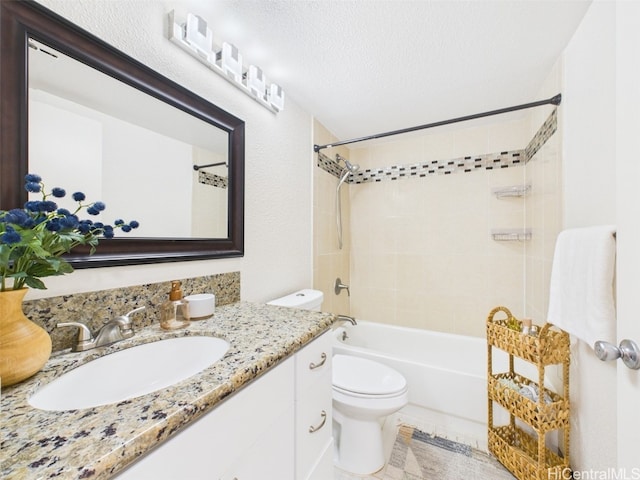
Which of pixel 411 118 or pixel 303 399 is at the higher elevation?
pixel 411 118

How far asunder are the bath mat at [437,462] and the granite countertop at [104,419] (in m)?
1.22

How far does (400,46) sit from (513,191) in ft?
4.70

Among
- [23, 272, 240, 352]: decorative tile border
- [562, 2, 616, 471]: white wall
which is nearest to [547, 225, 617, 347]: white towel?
[562, 2, 616, 471]: white wall

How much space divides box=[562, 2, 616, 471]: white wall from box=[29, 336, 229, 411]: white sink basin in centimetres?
147

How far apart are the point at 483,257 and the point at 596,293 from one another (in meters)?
1.32

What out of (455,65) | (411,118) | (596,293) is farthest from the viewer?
(411,118)

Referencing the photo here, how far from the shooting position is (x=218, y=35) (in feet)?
4.13

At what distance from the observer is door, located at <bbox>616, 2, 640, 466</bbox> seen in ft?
1.79

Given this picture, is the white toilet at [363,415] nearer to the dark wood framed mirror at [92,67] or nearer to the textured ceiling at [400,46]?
the dark wood framed mirror at [92,67]

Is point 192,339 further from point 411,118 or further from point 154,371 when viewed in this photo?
point 411,118

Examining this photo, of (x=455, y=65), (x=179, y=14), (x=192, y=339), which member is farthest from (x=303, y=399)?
(x=455, y=65)

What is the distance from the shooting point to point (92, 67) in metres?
0.83

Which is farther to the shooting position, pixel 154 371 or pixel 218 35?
pixel 218 35

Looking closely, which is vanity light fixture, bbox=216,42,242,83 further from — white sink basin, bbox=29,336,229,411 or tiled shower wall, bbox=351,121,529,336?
tiled shower wall, bbox=351,121,529,336
